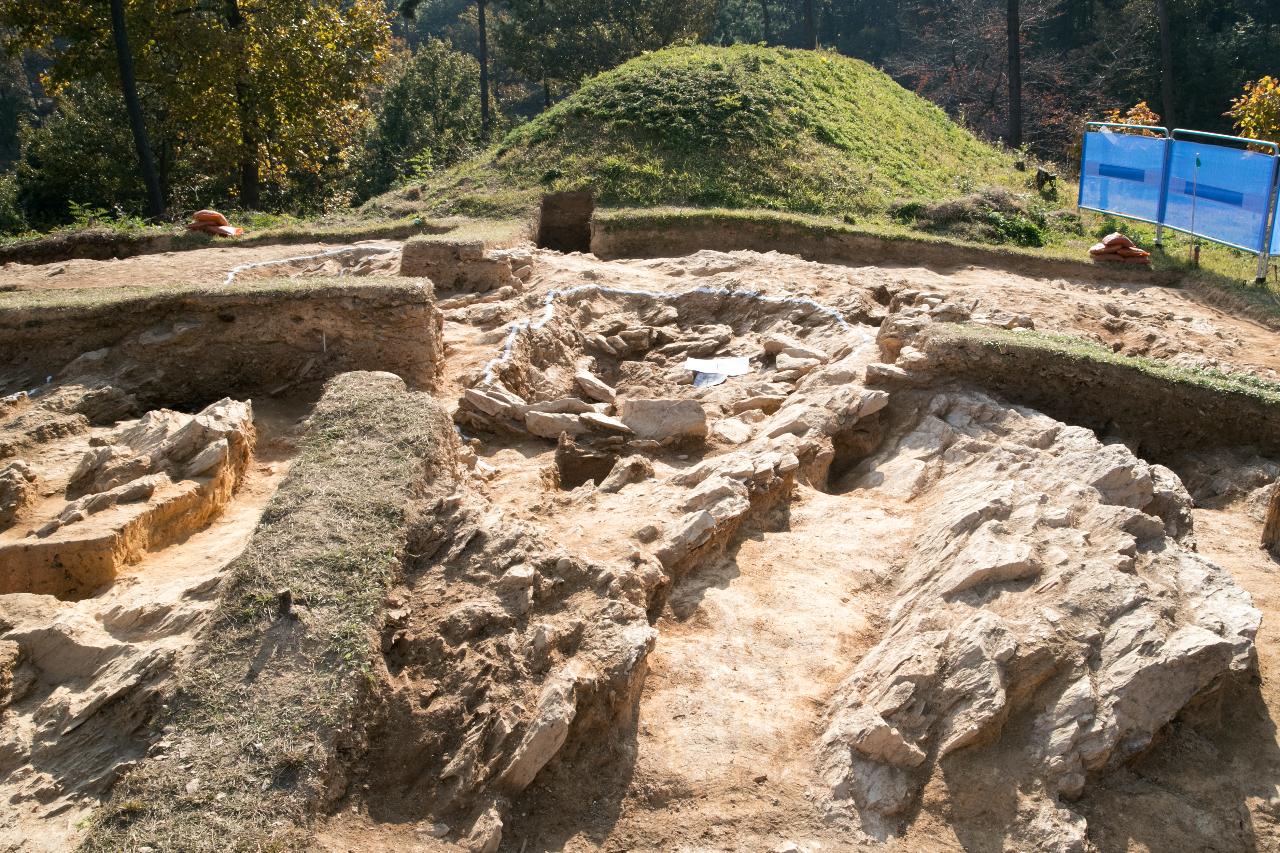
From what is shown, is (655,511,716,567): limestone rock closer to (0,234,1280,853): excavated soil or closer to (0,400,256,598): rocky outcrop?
(0,234,1280,853): excavated soil

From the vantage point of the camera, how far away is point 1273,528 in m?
6.51

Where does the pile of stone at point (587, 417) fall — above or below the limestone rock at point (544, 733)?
above

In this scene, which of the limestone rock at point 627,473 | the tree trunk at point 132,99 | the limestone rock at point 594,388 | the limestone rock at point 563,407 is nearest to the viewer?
the limestone rock at point 627,473

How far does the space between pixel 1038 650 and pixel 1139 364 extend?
4.07 m

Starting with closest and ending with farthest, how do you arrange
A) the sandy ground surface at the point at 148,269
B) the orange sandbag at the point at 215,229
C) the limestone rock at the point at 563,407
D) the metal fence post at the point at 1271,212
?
the limestone rock at the point at 563,407 → the metal fence post at the point at 1271,212 → the sandy ground surface at the point at 148,269 → the orange sandbag at the point at 215,229

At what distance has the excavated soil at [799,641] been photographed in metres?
4.41

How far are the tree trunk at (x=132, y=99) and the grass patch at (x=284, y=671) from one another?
40.9 feet

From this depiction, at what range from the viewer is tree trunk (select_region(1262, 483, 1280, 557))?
21.3 ft

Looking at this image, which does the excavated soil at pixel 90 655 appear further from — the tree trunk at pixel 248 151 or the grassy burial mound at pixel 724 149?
the tree trunk at pixel 248 151

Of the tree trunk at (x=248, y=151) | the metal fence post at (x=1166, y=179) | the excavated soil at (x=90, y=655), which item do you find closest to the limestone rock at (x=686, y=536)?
the excavated soil at (x=90, y=655)

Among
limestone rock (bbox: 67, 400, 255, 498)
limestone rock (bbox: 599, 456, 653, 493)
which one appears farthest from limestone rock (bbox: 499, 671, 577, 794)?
limestone rock (bbox: 67, 400, 255, 498)

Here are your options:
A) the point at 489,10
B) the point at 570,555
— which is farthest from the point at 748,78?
the point at 489,10

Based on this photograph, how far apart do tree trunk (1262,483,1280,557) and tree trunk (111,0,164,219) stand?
51.1 ft

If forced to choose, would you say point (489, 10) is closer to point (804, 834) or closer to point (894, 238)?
point (894, 238)
